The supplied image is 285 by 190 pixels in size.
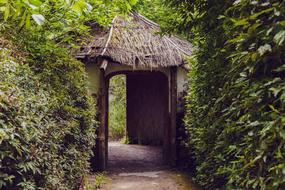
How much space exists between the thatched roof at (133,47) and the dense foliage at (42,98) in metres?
1.66

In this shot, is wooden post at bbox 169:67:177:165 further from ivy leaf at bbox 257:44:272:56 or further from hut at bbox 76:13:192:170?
ivy leaf at bbox 257:44:272:56

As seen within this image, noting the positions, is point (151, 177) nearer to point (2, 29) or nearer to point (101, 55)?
point (101, 55)

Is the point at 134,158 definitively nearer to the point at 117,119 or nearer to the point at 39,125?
the point at 117,119

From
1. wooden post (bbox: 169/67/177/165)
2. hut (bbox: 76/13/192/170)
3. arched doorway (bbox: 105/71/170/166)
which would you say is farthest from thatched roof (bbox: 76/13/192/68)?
arched doorway (bbox: 105/71/170/166)

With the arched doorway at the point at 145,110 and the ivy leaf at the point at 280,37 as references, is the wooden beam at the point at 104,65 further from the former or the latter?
the ivy leaf at the point at 280,37

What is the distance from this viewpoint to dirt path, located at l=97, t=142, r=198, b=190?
21.1 ft

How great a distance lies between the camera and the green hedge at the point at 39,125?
2463 mm

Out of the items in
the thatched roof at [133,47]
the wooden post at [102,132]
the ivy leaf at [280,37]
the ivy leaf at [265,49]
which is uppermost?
the thatched roof at [133,47]

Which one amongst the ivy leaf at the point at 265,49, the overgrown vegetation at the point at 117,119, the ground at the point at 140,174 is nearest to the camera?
the ivy leaf at the point at 265,49

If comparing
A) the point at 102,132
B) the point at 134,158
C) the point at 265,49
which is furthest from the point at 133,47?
the point at 265,49

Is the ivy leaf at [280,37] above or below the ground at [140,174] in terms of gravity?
above

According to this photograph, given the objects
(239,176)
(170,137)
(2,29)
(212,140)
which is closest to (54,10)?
(2,29)

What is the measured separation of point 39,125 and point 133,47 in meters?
5.16

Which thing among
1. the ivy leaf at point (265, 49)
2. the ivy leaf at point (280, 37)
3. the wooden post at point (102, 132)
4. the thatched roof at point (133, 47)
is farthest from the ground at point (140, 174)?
the ivy leaf at point (280, 37)
